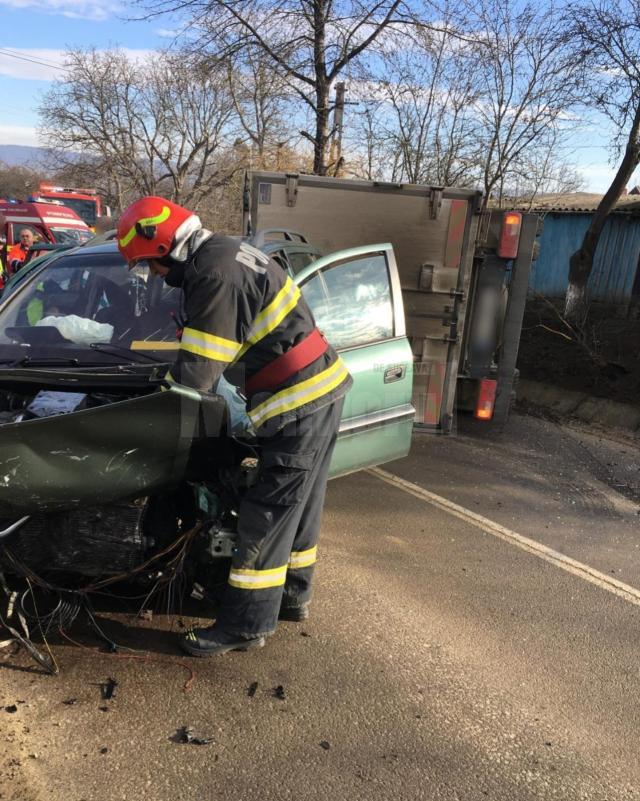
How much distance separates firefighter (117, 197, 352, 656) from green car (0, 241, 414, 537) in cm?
17

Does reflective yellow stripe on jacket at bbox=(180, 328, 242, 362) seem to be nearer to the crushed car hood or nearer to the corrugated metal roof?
the crushed car hood

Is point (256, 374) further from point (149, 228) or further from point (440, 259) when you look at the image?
point (440, 259)

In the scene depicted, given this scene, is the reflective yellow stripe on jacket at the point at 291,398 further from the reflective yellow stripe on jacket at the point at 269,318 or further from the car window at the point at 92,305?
the car window at the point at 92,305

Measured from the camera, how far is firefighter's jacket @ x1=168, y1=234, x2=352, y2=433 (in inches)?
95.6

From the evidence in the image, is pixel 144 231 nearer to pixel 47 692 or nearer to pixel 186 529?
pixel 186 529

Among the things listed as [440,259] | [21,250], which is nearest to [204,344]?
[440,259]

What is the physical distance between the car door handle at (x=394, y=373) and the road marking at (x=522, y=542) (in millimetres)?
1259

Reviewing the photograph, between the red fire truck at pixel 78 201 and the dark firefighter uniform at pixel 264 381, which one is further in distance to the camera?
the red fire truck at pixel 78 201

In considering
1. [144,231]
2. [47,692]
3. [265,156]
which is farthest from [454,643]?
[265,156]

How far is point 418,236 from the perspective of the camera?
5758mm

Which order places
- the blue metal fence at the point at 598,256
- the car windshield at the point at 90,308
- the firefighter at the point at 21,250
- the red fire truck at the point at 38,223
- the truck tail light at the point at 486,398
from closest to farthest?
the car windshield at the point at 90,308, the truck tail light at the point at 486,398, the firefighter at the point at 21,250, the red fire truck at the point at 38,223, the blue metal fence at the point at 598,256

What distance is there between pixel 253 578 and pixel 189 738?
65 centimetres

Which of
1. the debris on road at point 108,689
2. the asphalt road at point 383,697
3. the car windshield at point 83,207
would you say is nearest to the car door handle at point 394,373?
the asphalt road at point 383,697

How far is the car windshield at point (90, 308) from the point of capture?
3.51 meters
